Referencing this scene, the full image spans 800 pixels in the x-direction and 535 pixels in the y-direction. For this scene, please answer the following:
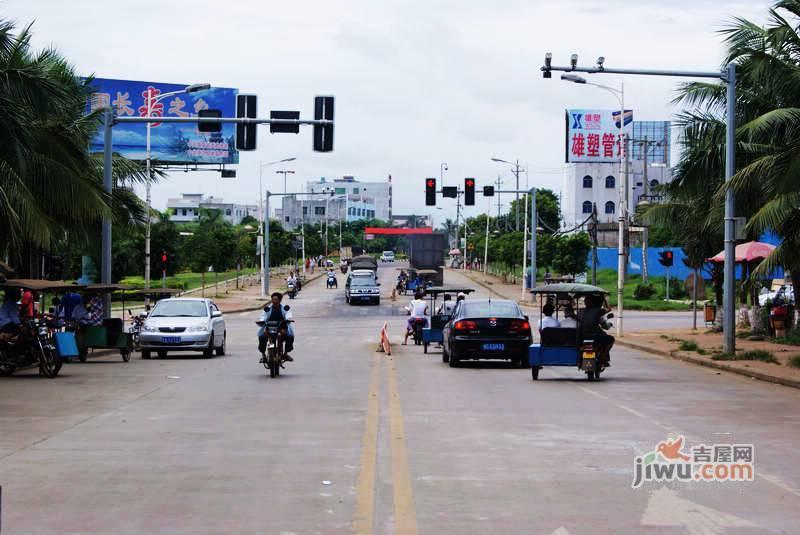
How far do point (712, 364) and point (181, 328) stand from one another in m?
13.1

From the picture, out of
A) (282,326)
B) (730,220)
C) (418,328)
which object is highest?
(730,220)

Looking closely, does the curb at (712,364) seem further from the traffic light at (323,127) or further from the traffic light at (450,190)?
the traffic light at (450,190)

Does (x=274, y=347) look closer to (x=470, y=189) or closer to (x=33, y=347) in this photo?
(x=33, y=347)

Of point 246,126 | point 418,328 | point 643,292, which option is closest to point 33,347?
point 246,126

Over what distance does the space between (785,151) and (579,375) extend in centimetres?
612

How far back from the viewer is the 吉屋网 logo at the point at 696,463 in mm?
10094

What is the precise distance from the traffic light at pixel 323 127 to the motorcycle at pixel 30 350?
8280 millimetres

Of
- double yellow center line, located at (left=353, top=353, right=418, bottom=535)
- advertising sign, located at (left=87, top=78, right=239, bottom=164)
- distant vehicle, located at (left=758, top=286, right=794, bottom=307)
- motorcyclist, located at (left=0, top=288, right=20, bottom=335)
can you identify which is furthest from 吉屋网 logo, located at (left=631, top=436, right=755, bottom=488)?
advertising sign, located at (left=87, top=78, right=239, bottom=164)

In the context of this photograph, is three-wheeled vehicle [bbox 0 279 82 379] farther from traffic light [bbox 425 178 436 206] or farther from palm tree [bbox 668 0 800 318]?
traffic light [bbox 425 178 436 206]

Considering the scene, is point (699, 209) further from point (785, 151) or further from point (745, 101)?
point (785, 151)

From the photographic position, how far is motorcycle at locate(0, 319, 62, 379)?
72.2 ft

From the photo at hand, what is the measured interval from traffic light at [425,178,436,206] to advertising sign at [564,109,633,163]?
1998 inches

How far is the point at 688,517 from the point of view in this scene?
26.9 ft

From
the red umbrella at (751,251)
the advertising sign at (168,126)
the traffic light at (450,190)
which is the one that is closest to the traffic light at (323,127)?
the red umbrella at (751,251)
